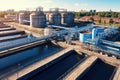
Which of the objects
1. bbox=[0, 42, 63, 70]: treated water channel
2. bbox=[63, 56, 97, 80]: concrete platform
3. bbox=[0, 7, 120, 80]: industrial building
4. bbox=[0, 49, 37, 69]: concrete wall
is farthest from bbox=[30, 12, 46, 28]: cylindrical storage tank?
bbox=[63, 56, 97, 80]: concrete platform

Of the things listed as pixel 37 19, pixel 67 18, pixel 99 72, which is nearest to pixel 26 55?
pixel 99 72

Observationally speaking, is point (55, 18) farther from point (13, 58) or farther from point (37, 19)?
point (13, 58)

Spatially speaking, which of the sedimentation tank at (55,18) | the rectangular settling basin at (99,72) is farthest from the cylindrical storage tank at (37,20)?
the rectangular settling basin at (99,72)

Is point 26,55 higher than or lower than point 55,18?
lower

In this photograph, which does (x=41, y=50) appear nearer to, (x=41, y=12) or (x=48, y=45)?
(x=48, y=45)

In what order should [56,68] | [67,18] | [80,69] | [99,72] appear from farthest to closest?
[67,18]
[56,68]
[99,72]
[80,69]

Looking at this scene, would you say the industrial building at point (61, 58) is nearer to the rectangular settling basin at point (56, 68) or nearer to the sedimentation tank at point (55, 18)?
the rectangular settling basin at point (56, 68)

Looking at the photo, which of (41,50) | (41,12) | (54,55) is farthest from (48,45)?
(41,12)
